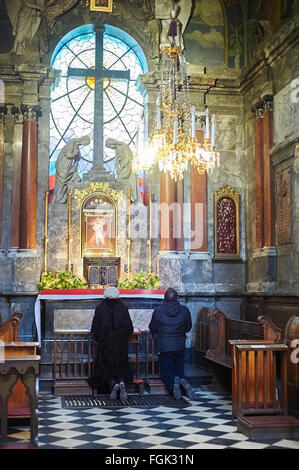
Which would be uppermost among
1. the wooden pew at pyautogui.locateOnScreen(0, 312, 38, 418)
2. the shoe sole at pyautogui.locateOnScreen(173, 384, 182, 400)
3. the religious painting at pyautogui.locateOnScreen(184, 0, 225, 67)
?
the religious painting at pyautogui.locateOnScreen(184, 0, 225, 67)

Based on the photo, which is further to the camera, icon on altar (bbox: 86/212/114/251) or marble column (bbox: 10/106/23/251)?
icon on altar (bbox: 86/212/114/251)

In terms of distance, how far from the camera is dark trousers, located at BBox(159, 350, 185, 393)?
8.90 meters

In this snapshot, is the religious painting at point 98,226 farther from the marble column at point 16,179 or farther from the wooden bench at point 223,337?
the wooden bench at point 223,337

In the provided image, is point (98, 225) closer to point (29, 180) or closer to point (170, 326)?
point (29, 180)

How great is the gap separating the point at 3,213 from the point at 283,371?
25.7 ft

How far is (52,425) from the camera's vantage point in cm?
725

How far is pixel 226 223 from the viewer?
14000 mm

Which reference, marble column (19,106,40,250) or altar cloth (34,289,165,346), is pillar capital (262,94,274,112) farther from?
marble column (19,106,40,250)

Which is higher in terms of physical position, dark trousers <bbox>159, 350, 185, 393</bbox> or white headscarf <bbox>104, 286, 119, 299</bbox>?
white headscarf <bbox>104, 286, 119, 299</bbox>

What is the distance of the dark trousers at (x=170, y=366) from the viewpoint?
8898 mm

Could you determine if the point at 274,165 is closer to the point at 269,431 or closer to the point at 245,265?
the point at 245,265

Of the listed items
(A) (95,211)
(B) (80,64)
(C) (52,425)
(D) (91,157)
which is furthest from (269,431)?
(B) (80,64)

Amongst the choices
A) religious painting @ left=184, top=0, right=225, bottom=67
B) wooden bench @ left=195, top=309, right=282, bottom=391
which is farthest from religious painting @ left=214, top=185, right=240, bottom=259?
religious painting @ left=184, top=0, right=225, bottom=67

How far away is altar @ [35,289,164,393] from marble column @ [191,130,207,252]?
2.54 metres
